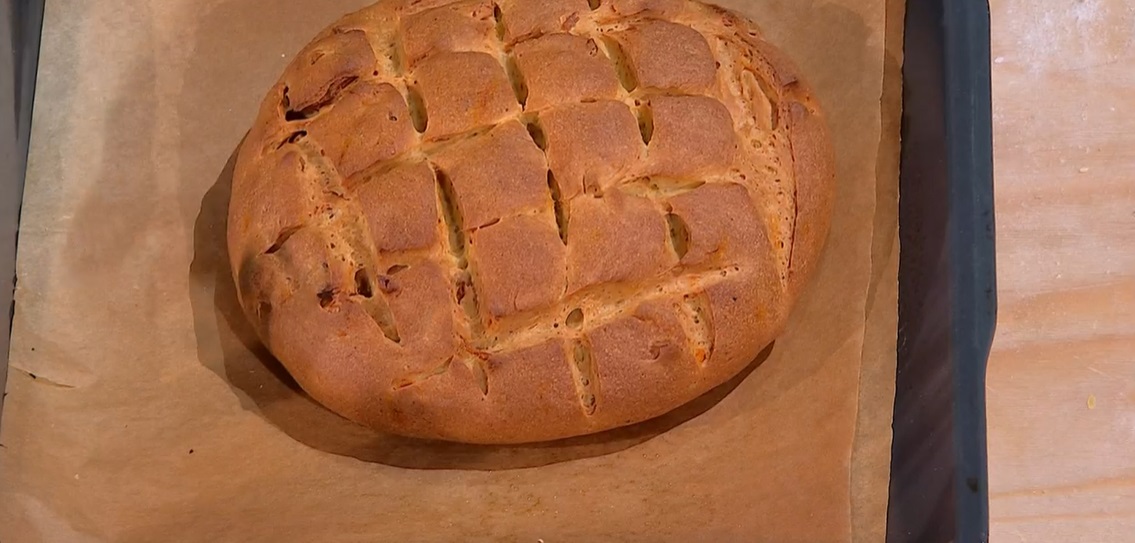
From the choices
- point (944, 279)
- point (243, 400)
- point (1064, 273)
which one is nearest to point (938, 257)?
point (944, 279)

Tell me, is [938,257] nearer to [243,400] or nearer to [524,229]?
[524,229]

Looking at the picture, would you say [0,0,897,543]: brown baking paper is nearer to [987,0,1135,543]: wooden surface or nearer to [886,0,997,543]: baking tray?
[886,0,997,543]: baking tray

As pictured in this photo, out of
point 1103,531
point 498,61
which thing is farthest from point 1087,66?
point 498,61

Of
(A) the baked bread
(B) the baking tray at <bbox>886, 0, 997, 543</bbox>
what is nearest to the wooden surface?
(B) the baking tray at <bbox>886, 0, 997, 543</bbox>

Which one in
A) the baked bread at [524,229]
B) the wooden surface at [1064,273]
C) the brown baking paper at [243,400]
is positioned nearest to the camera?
the baked bread at [524,229]

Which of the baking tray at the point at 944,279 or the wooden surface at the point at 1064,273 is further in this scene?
the wooden surface at the point at 1064,273

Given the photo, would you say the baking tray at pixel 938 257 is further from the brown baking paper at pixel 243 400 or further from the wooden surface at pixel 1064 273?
the wooden surface at pixel 1064 273

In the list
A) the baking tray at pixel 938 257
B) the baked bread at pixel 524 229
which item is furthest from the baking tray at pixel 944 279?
the baked bread at pixel 524 229

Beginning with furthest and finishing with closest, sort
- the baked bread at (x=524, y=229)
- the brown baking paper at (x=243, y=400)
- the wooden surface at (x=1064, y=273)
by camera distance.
Answer: the wooden surface at (x=1064, y=273) < the brown baking paper at (x=243, y=400) < the baked bread at (x=524, y=229)
